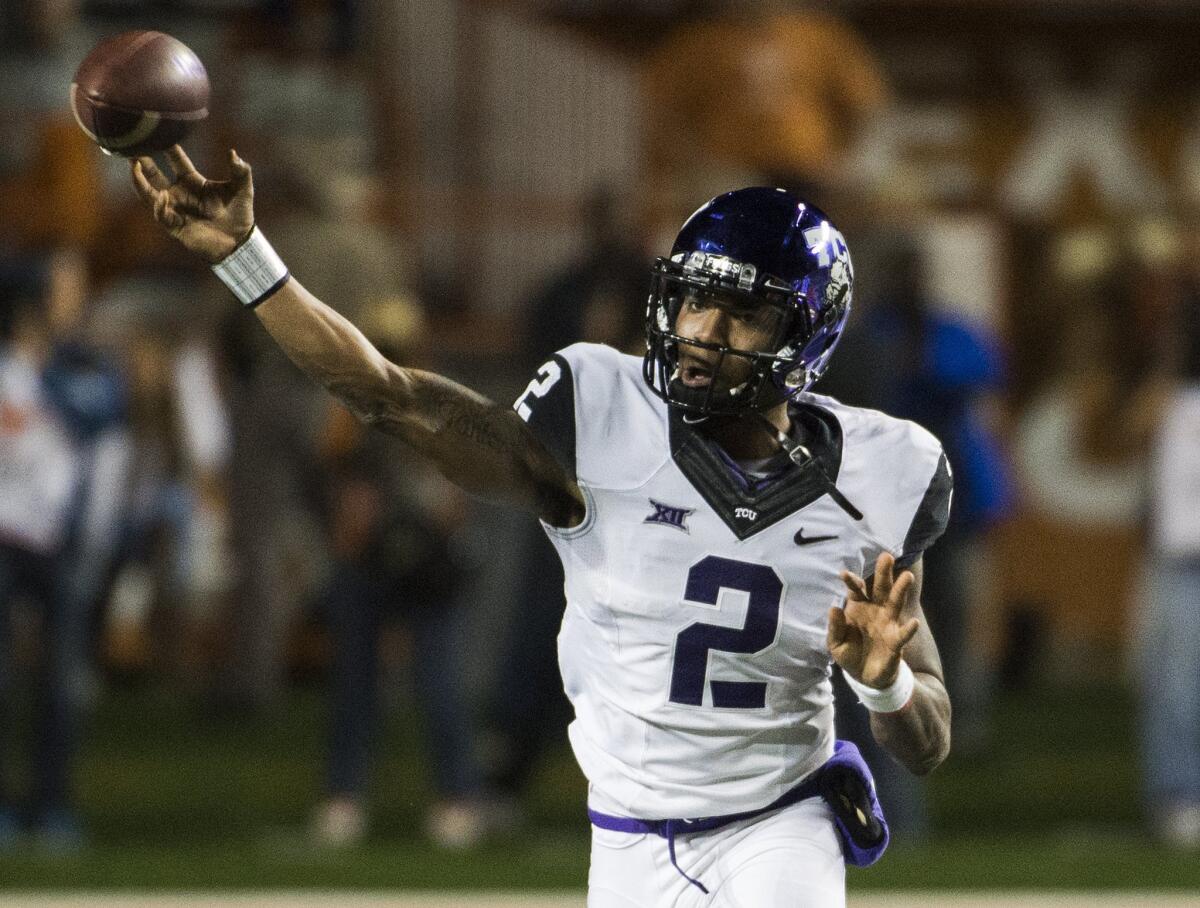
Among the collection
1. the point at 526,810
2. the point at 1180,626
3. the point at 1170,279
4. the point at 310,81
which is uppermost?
the point at 310,81

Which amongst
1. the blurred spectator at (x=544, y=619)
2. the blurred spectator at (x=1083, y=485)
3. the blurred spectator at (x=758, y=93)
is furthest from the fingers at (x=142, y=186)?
the blurred spectator at (x=1083, y=485)

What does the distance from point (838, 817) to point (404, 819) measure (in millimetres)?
4195

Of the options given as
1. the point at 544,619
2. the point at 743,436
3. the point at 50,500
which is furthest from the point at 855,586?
the point at 50,500

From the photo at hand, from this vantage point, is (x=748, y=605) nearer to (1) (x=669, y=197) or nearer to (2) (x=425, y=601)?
(2) (x=425, y=601)

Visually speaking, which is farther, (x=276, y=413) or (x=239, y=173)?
(x=276, y=413)

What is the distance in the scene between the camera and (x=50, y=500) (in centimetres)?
727

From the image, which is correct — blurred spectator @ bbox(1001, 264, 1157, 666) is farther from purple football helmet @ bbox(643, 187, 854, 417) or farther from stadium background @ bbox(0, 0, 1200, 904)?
purple football helmet @ bbox(643, 187, 854, 417)

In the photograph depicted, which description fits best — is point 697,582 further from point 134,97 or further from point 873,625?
point 134,97

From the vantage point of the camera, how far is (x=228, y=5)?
10.4 metres

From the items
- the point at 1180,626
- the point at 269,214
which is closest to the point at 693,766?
the point at 1180,626

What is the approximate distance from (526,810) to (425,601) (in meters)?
1.18

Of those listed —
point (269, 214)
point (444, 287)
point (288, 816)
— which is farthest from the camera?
point (444, 287)

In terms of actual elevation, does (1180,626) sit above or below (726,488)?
below

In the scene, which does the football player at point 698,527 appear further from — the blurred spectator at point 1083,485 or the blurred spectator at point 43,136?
the blurred spectator at point 1083,485
